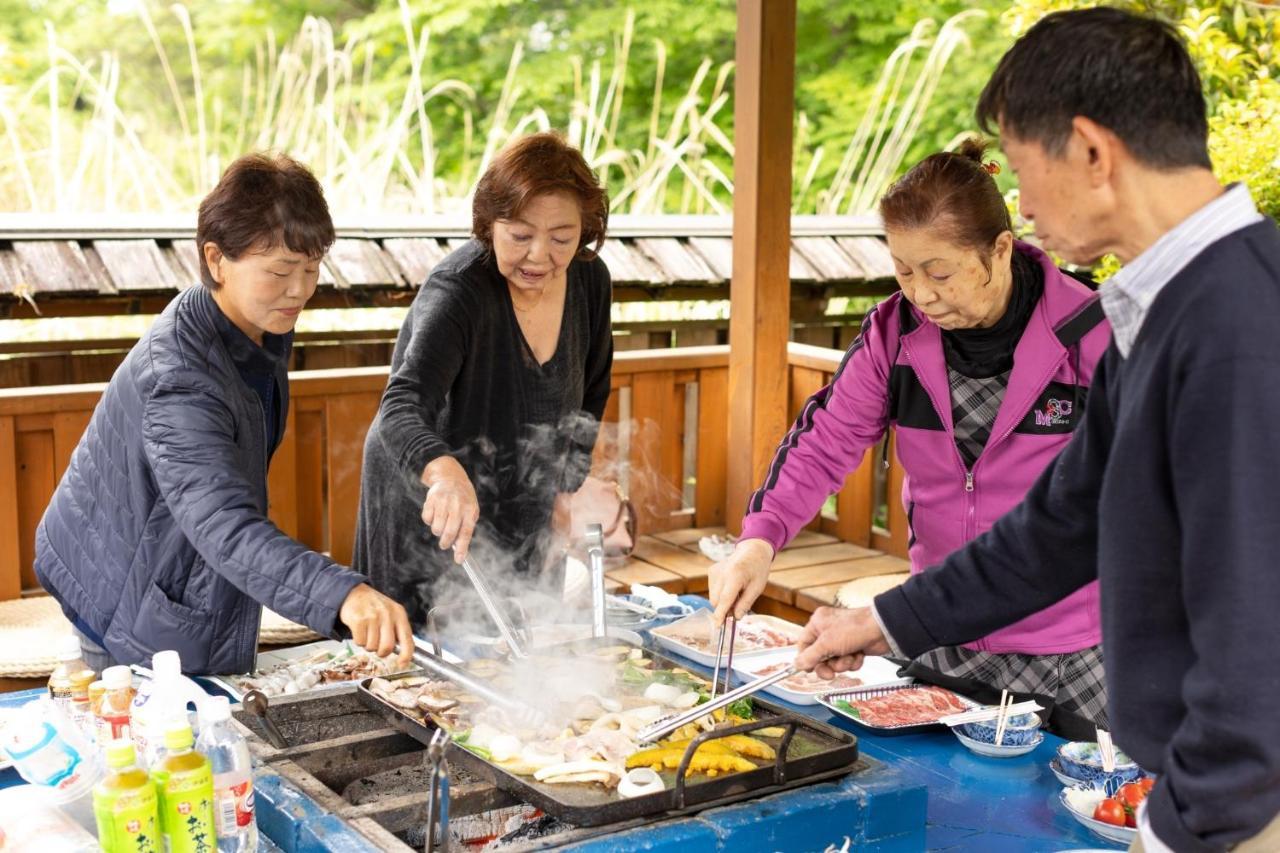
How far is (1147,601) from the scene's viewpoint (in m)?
1.53

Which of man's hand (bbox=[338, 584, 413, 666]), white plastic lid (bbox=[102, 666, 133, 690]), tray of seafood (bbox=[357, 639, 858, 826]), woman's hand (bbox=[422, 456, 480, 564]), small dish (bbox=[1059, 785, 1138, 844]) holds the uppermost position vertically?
woman's hand (bbox=[422, 456, 480, 564])

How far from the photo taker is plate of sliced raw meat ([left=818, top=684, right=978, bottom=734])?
105 inches

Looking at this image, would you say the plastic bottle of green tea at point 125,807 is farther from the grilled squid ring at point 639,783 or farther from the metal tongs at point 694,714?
the metal tongs at point 694,714

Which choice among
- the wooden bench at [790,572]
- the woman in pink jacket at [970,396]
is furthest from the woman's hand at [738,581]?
the wooden bench at [790,572]

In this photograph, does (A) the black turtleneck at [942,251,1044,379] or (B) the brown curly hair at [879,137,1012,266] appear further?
(A) the black turtleneck at [942,251,1044,379]

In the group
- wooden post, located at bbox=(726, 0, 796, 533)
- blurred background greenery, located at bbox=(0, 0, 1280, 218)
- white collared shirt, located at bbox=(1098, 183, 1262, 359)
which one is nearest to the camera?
white collared shirt, located at bbox=(1098, 183, 1262, 359)

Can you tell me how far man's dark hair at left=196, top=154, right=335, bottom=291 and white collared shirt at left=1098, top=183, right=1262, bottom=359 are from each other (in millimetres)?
1727

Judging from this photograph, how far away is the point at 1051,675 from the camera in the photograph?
2.82 m

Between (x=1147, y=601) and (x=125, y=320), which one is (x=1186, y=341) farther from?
(x=125, y=320)

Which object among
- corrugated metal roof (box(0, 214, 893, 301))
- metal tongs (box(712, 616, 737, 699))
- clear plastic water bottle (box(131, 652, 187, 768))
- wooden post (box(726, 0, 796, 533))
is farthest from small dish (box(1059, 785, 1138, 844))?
corrugated metal roof (box(0, 214, 893, 301))

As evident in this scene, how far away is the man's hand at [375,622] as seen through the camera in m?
2.31

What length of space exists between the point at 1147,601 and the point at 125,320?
22.2 ft

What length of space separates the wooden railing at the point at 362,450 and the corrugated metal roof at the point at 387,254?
2.14ft

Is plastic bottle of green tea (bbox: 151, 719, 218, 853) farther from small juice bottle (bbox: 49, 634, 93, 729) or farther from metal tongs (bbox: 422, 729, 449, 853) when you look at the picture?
small juice bottle (bbox: 49, 634, 93, 729)
